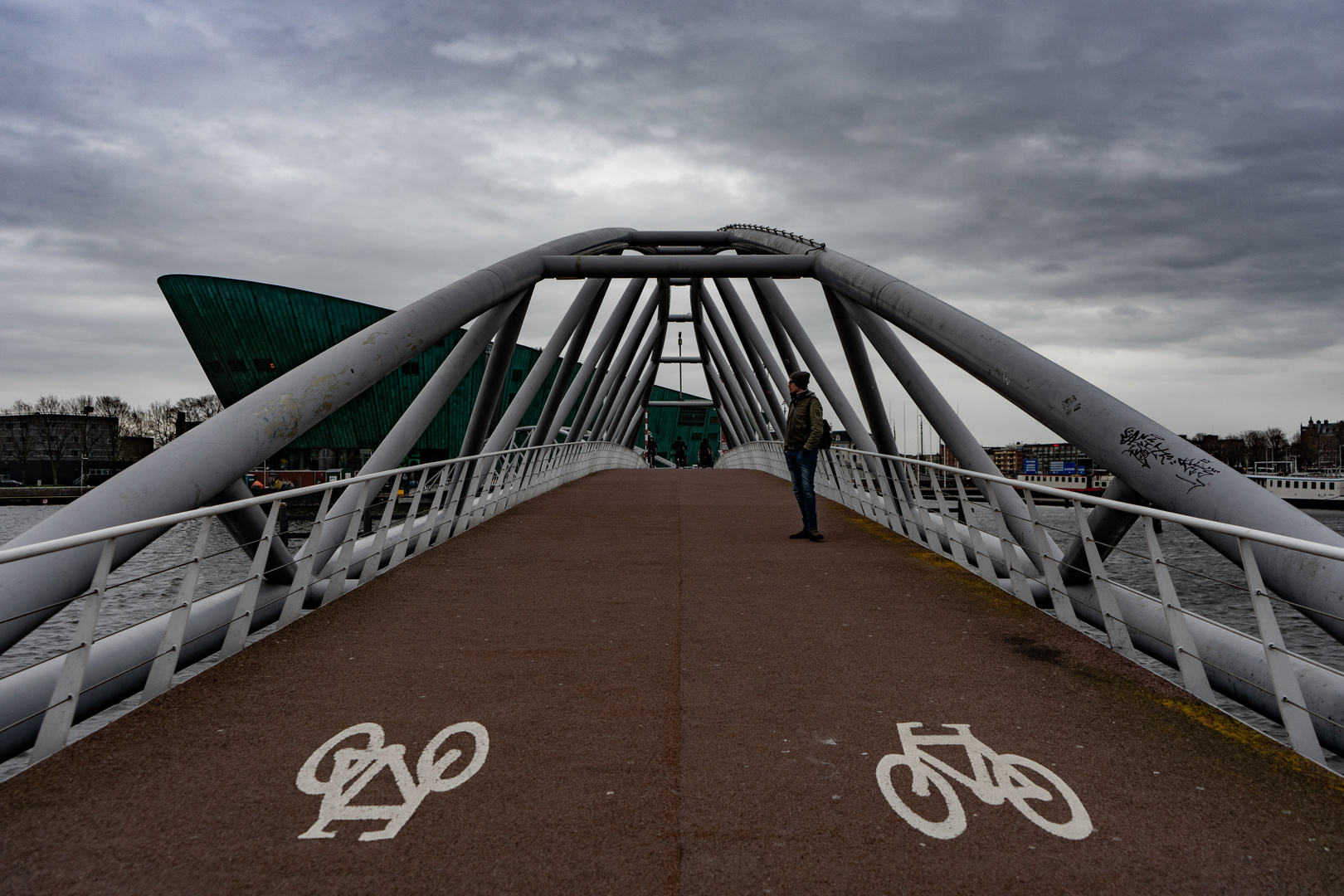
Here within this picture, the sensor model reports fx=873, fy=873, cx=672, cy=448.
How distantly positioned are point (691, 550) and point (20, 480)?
11160cm

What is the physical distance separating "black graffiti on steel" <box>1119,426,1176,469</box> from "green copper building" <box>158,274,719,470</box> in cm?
4432

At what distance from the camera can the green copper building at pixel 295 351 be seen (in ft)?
172

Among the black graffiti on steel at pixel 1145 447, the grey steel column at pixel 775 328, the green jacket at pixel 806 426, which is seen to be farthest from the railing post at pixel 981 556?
the grey steel column at pixel 775 328

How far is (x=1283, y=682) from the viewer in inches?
167

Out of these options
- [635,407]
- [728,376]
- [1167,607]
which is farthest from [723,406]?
[1167,607]

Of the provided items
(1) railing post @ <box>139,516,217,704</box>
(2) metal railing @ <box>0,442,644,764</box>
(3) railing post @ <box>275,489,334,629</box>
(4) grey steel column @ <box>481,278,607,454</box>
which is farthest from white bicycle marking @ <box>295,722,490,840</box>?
(4) grey steel column @ <box>481,278,607,454</box>

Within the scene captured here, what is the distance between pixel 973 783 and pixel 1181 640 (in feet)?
7.03

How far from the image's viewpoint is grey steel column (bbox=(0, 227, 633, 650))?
5121mm

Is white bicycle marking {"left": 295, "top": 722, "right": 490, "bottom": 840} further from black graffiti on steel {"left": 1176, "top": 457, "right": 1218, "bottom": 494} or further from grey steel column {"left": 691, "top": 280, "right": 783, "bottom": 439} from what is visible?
grey steel column {"left": 691, "top": 280, "right": 783, "bottom": 439}

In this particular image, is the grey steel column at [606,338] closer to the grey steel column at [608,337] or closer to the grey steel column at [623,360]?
the grey steel column at [608,337]

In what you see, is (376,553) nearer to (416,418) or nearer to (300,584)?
(300,584)

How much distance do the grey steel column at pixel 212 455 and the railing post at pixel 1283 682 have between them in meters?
6.29

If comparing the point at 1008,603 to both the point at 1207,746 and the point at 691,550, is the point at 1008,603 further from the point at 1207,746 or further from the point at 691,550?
the point at 691,550

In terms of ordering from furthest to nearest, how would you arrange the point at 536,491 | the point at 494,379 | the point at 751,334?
the point at 751,334, the point at 536,491, the point at 494,379
